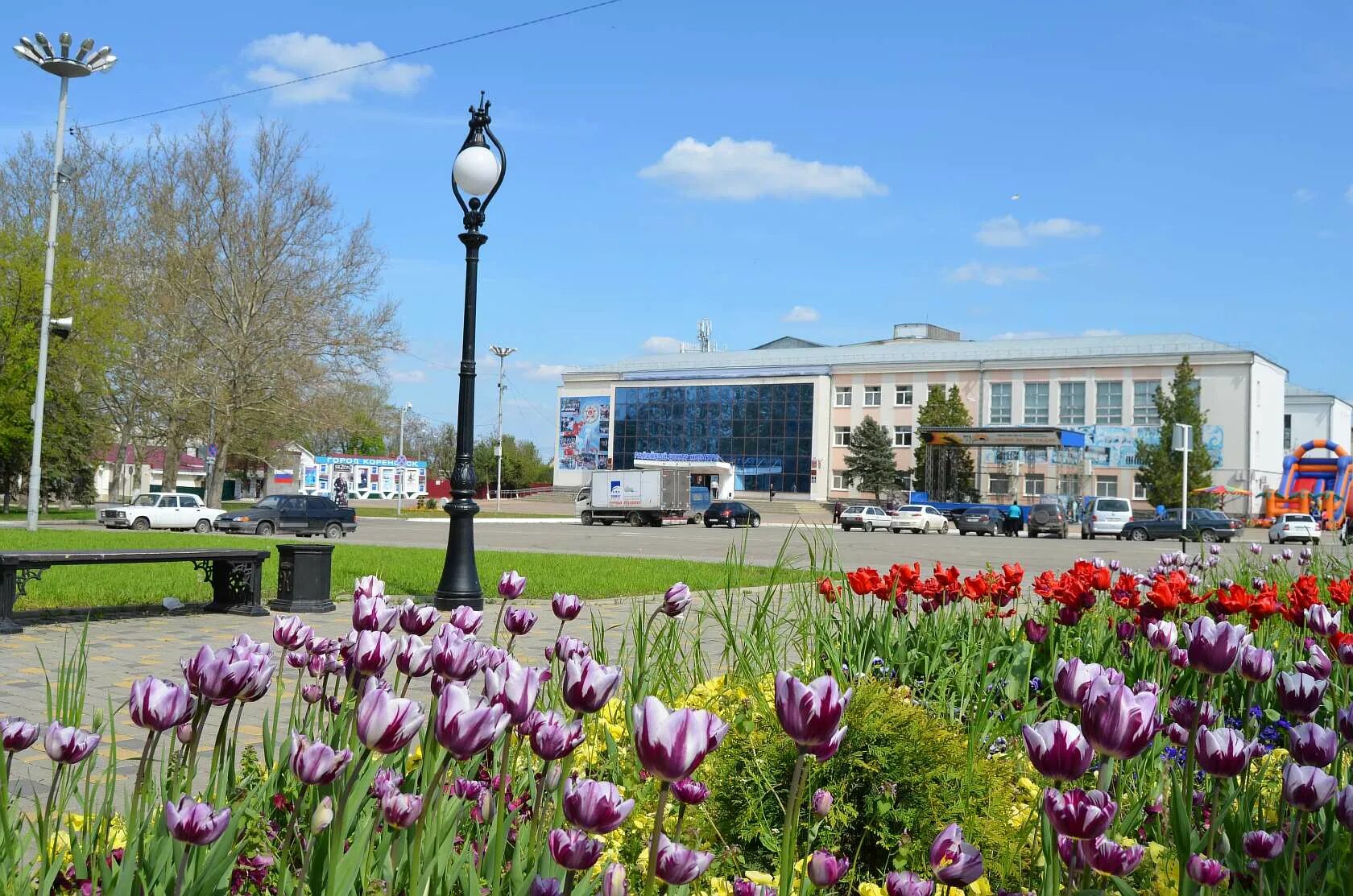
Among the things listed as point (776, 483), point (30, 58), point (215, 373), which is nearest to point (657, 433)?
point (776, 483)

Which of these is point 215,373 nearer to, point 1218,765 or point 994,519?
point 994,519

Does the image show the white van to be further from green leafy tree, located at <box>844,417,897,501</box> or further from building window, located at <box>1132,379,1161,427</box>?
green leafy tree, located at <box>844,417,897,501</box>

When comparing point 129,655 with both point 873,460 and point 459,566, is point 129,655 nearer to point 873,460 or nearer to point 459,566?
point 459,566

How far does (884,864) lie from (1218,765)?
1.31 meters

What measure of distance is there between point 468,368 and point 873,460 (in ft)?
229

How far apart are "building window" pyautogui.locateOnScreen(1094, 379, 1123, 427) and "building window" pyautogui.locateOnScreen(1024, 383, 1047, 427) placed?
339 cm

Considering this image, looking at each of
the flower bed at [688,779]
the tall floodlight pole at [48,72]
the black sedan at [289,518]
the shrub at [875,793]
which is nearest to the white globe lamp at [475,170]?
the flower bed at [688,779]

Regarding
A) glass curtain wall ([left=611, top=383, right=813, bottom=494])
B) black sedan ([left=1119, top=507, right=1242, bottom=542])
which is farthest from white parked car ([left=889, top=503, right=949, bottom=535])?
glass curtain wall ([left=611, top=383, right=813, bottom=494])

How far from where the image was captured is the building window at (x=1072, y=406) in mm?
74688

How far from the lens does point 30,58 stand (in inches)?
1061

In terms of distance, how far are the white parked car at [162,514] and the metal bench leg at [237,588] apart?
2434 cm

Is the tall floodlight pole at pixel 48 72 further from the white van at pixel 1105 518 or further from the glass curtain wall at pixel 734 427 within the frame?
the glass curtain wall at pixel 734 427

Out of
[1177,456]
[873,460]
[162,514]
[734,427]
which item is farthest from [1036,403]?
[162,514]

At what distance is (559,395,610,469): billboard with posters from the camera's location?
94375mm
